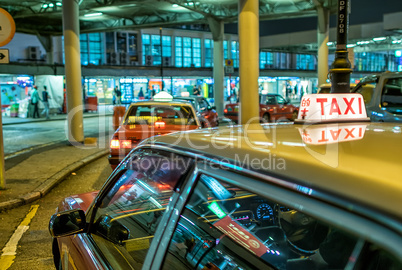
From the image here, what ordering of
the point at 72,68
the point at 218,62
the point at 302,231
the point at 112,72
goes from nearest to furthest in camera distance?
the point at 302,231
the point at 72,68
the point at 218,62
the point at 112,72

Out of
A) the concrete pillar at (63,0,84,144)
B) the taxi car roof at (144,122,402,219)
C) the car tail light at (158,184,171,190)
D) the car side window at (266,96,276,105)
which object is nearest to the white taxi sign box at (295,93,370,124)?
the taxi car roof at (144,122,402,219)

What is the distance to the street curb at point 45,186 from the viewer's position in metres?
7.49

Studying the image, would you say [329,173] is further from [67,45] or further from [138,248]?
[67,45]

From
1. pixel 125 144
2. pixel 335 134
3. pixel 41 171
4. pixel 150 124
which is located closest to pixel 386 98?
pixel 150 124

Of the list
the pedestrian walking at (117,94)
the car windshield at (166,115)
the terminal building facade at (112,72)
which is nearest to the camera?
the car windshield at (166,115)

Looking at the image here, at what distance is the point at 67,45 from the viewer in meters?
14.6

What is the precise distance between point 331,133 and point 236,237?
2.23 feet

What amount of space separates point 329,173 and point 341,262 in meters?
0.32

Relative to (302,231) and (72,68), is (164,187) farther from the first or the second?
(72,68)

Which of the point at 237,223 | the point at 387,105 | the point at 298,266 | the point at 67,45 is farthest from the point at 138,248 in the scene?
the point at 67,45

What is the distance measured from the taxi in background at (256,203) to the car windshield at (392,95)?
786 centimetres

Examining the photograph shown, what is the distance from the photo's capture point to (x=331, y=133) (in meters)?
2.11

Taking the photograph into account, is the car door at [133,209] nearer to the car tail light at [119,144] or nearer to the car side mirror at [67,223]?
the car side mirror at [67,223]

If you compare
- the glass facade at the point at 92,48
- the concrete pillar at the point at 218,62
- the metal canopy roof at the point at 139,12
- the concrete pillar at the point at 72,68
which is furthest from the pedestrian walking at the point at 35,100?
the glass facade at the point at 92,48
